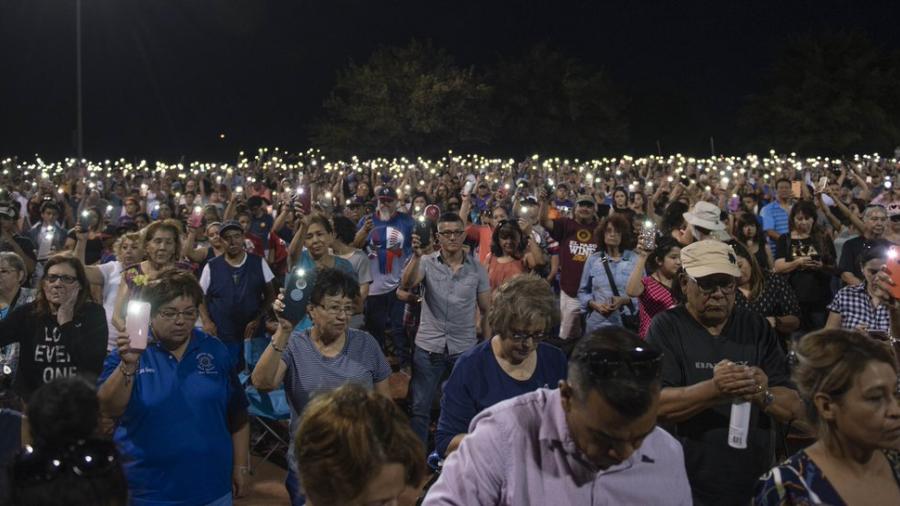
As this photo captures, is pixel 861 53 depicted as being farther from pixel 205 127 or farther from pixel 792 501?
pixel 792 501

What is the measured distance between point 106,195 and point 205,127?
A: 165 ft

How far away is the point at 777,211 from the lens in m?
11.0

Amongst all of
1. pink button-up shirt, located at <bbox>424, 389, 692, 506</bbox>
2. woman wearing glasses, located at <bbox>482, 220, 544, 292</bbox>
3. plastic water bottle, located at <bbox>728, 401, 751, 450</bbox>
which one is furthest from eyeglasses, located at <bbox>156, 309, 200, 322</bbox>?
woman wearing glasses, located at <bbox>482, 220, 544, 292</bbox>

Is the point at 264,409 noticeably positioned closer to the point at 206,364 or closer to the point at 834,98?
the point at 206,364

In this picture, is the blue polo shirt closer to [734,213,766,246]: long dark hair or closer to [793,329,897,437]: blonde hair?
[793,329,897,437]: blonde hair

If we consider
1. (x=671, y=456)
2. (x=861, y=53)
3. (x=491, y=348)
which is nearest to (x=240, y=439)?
(x=491, y=348)

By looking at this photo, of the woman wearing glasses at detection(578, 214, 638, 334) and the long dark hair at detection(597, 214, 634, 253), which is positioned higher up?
the long dark hair at detection(597, 214, 634, 253)

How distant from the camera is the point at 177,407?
391 cm

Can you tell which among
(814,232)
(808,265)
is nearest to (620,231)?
(808,265)

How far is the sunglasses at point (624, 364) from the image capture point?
7.45 ft

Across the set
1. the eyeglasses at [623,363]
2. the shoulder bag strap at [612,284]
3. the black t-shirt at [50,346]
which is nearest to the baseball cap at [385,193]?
the shoulder bag strap at [612,284]

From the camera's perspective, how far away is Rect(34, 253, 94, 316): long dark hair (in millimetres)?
4965

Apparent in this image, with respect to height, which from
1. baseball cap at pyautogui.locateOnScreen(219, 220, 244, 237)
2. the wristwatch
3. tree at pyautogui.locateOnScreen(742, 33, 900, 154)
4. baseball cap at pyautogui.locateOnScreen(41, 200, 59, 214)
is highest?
tree at pyautogui.locateOnScreen(742, 33, 900, 154)

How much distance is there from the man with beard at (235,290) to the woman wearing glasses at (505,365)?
375 centimetres
